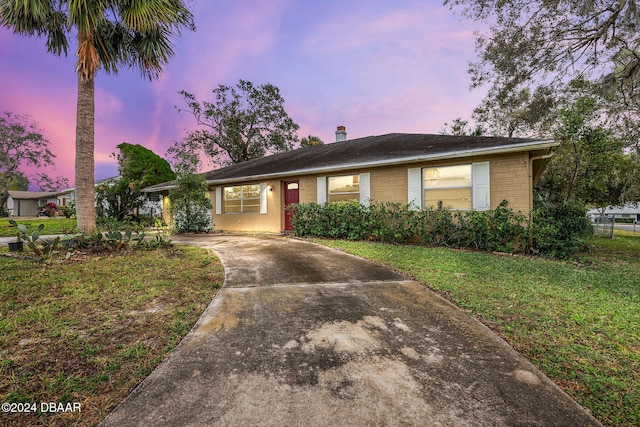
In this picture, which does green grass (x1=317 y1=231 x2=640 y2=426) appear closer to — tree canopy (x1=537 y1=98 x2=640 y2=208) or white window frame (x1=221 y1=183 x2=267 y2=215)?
tree canopy (x1=537 y1=98 x2=640 y2=208)

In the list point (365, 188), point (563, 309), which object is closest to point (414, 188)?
point (365, 188)

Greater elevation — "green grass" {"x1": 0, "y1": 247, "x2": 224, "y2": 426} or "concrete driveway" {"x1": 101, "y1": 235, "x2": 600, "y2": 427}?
"green grass" {"x1": 0, "y1": 247, "x2": 224, "y2": 426}

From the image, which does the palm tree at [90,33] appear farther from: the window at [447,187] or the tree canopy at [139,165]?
the tree canopy at [139,165]

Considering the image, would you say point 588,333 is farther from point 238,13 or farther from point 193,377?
point 238,13

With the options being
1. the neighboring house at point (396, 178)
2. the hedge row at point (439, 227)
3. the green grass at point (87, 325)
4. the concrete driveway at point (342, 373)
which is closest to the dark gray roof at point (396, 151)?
the neighboring house at point (396, 178)

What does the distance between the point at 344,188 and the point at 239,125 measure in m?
17.6

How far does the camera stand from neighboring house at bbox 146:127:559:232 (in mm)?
6895

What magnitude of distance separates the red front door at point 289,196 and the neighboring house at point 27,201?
136ft

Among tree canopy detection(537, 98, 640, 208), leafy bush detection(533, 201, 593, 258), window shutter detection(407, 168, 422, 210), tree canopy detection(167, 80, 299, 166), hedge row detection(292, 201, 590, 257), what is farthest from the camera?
tree canopy detection(167, 80, 299, 166)

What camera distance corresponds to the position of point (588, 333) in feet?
8.27

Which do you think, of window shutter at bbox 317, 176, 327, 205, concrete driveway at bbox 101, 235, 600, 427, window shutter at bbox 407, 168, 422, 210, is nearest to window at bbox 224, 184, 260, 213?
window shutter at bbox 317, 176, 327, 205

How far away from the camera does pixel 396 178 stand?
8.50 m

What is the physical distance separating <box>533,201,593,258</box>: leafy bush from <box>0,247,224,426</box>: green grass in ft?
23.2

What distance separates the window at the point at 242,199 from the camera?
11672mm
